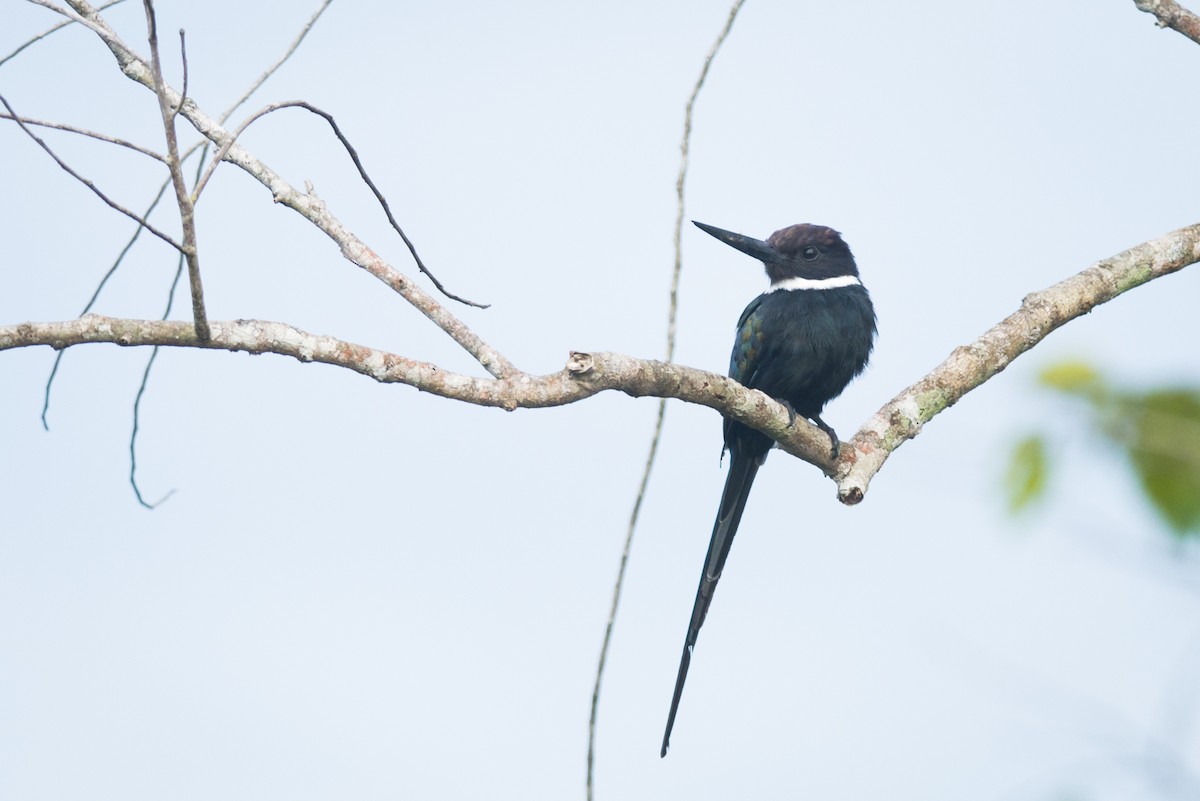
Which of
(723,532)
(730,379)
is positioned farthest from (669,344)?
(723,532)

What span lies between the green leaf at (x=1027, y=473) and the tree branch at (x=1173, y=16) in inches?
87.7

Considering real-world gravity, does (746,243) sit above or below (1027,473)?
above

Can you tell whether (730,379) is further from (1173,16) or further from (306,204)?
(1173,16)

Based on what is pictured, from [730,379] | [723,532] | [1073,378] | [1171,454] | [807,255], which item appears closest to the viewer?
[1171,454]

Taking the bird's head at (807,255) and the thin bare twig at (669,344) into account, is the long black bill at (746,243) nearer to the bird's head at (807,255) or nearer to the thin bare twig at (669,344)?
the bird's head at (807,255)

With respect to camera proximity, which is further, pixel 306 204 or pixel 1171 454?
pixel 306 204

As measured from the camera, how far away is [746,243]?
4426 mm

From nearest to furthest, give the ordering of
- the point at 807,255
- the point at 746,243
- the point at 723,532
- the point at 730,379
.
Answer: the point at 730,379, the point at 723,532, the point at 746,243, the point at 807,255

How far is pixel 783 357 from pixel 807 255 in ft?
2.07

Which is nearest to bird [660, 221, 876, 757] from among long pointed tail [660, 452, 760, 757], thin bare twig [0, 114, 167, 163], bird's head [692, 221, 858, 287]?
long pointed tail [660, 452, 760, 757]

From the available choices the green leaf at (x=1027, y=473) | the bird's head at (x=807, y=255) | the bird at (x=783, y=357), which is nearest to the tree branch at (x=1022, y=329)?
the bird at (x=783, y=357)

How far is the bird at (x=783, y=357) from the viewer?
13.4ft

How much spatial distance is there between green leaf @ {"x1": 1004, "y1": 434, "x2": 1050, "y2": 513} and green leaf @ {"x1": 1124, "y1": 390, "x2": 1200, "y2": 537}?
0.68ft

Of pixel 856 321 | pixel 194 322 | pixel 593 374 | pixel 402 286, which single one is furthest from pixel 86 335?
pixel 856 321
